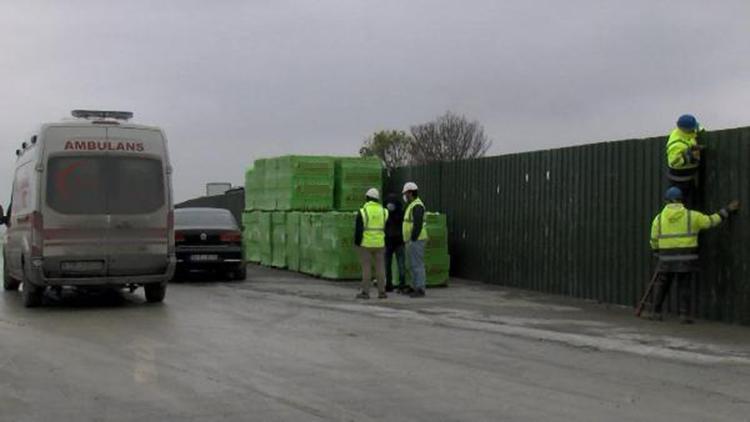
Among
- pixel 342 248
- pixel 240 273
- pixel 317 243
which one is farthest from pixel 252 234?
pixel 342 248

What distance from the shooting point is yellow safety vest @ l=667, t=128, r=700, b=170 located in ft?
39.1

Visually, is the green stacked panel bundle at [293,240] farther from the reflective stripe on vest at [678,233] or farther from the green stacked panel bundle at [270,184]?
the reflective stripe on vest at [678,233]

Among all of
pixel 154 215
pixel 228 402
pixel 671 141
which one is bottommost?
pixel 228 402

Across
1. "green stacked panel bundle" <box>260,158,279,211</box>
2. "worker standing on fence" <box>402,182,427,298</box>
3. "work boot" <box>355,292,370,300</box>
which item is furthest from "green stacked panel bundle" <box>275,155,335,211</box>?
"work boot" <box>355,292,370,300</box>

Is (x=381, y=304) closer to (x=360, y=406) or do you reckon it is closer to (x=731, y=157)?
(x=731, y=157)

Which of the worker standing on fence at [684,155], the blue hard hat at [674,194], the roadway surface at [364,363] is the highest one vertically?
the worker standing on fence at [684,155]

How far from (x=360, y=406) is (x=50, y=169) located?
820cm

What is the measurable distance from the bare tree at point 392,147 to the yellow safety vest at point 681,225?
160 feet

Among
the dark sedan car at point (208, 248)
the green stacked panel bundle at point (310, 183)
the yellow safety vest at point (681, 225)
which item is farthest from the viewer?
the green stacked panel bundle at point (310, 183)

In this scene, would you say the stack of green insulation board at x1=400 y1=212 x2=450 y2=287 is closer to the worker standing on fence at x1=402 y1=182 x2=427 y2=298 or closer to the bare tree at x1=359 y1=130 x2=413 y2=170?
the worker standing on fence at x1=402 y1=182 x2=427 y2=298

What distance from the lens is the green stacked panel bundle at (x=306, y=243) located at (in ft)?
65.4

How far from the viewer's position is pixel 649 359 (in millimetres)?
9250

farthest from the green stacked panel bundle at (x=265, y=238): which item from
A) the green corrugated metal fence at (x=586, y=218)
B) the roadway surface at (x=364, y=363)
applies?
the roadway surface at (x=364, y=363)

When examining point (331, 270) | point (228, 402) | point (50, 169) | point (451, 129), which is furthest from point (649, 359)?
point (451, 129)
